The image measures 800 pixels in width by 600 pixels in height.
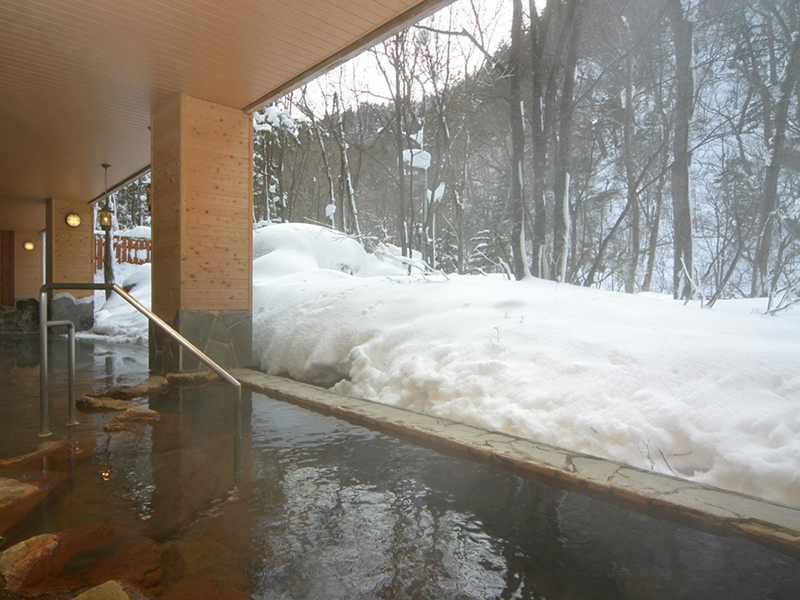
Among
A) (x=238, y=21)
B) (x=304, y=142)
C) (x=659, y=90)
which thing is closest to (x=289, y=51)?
(x=238, y=21)

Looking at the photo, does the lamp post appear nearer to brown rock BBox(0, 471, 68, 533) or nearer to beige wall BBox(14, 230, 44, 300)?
beige wall BBox(14, 230, 44, 300)

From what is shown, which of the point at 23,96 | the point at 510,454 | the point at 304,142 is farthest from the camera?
the point at 304,142

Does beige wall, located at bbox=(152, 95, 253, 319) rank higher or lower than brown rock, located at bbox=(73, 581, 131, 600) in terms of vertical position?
higher

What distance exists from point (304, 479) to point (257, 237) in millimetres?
7913

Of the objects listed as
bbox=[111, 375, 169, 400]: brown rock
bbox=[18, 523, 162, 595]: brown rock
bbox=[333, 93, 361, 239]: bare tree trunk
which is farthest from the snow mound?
bbox=[18, 523, 162, 595]: brown rock

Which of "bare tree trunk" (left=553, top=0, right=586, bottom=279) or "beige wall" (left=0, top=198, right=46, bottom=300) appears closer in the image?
"bare tree trunk" (left=553, top=0, right=586, bottom=279)

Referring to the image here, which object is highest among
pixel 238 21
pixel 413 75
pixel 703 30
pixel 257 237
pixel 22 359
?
pixel 703 30

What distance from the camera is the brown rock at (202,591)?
1451 millimetres

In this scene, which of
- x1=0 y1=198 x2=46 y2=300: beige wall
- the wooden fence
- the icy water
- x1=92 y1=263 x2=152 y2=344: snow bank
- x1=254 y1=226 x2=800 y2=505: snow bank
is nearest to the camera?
the icy water

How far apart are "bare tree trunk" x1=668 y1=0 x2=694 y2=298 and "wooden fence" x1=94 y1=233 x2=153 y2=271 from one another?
50.9 ft

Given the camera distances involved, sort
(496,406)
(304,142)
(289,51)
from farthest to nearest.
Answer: (304,142), (289,51), (496,406)

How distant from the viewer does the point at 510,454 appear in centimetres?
259

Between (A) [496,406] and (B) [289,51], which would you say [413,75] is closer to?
(B) [289,51]

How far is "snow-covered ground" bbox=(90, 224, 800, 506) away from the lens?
2.48 metres
